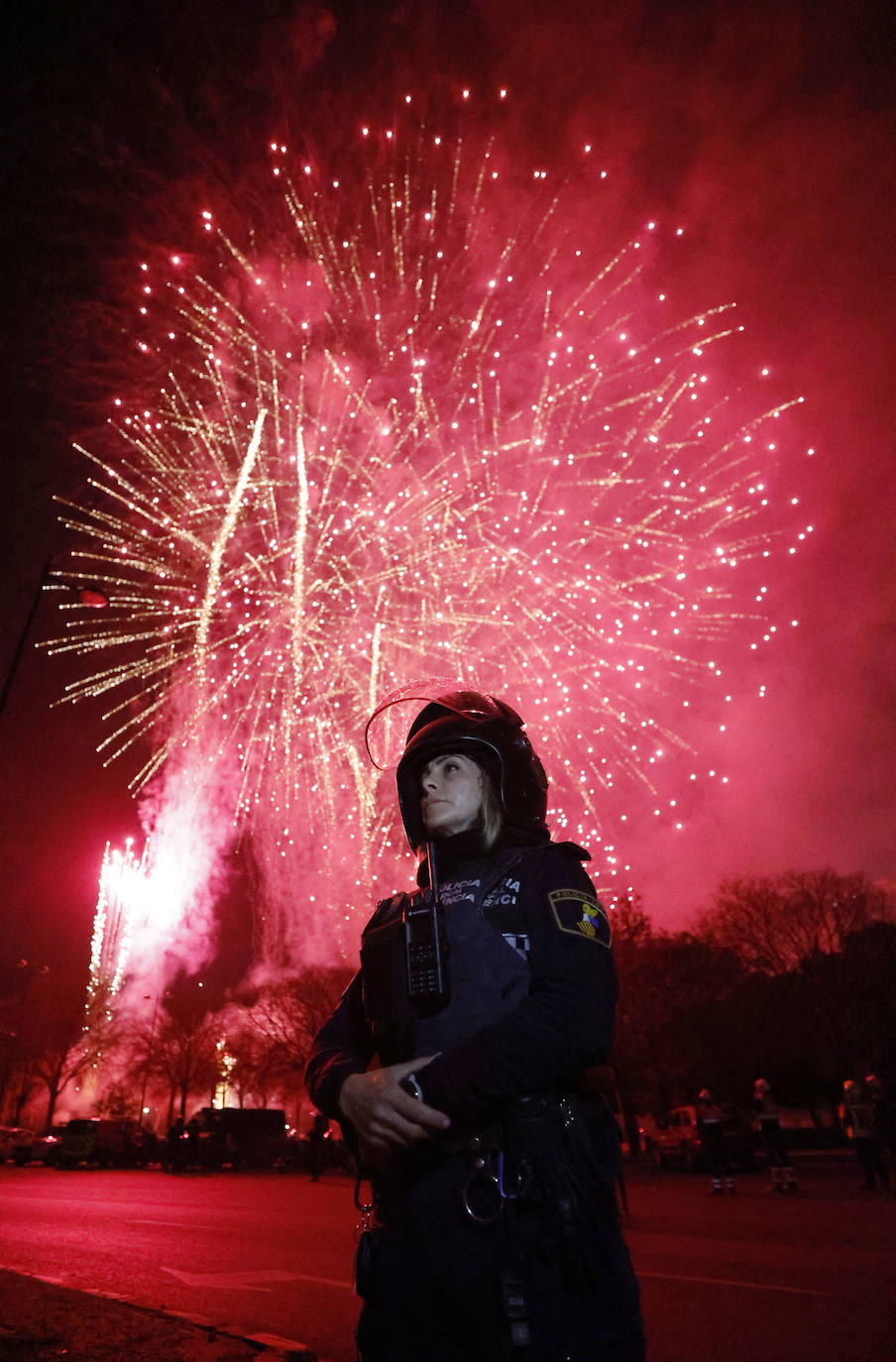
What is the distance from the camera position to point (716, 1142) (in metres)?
16.2

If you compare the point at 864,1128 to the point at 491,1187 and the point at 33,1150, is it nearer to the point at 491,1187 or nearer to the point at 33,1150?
the point at 491,1187

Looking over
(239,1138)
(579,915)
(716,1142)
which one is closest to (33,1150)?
(239,1138)

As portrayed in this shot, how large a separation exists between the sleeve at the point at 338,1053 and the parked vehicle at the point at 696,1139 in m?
16.7

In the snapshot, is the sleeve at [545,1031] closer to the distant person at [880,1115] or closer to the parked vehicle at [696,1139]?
the distant person at [880,1115]

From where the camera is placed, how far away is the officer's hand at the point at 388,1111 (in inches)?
73.0

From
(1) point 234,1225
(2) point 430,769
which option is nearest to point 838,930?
(1) point 234,1225

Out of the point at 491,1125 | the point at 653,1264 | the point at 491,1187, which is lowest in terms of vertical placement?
the point at 653,1264

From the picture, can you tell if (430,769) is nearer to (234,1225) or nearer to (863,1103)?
(234,1225)

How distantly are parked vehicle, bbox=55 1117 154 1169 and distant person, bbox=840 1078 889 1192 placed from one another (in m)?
26.9

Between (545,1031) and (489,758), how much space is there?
97 centimetres

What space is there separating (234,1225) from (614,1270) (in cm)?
1149

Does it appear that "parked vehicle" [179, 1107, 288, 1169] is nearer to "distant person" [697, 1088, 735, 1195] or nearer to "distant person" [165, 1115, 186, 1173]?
"distant person" [165, 1115, 186, 1173]

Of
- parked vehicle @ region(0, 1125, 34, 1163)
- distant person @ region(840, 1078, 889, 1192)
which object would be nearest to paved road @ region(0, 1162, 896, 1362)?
distant person @ region(840, 1078, 889, 1192)

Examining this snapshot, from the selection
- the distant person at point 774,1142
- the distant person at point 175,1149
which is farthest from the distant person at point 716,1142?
the distant person at point 175,1149
